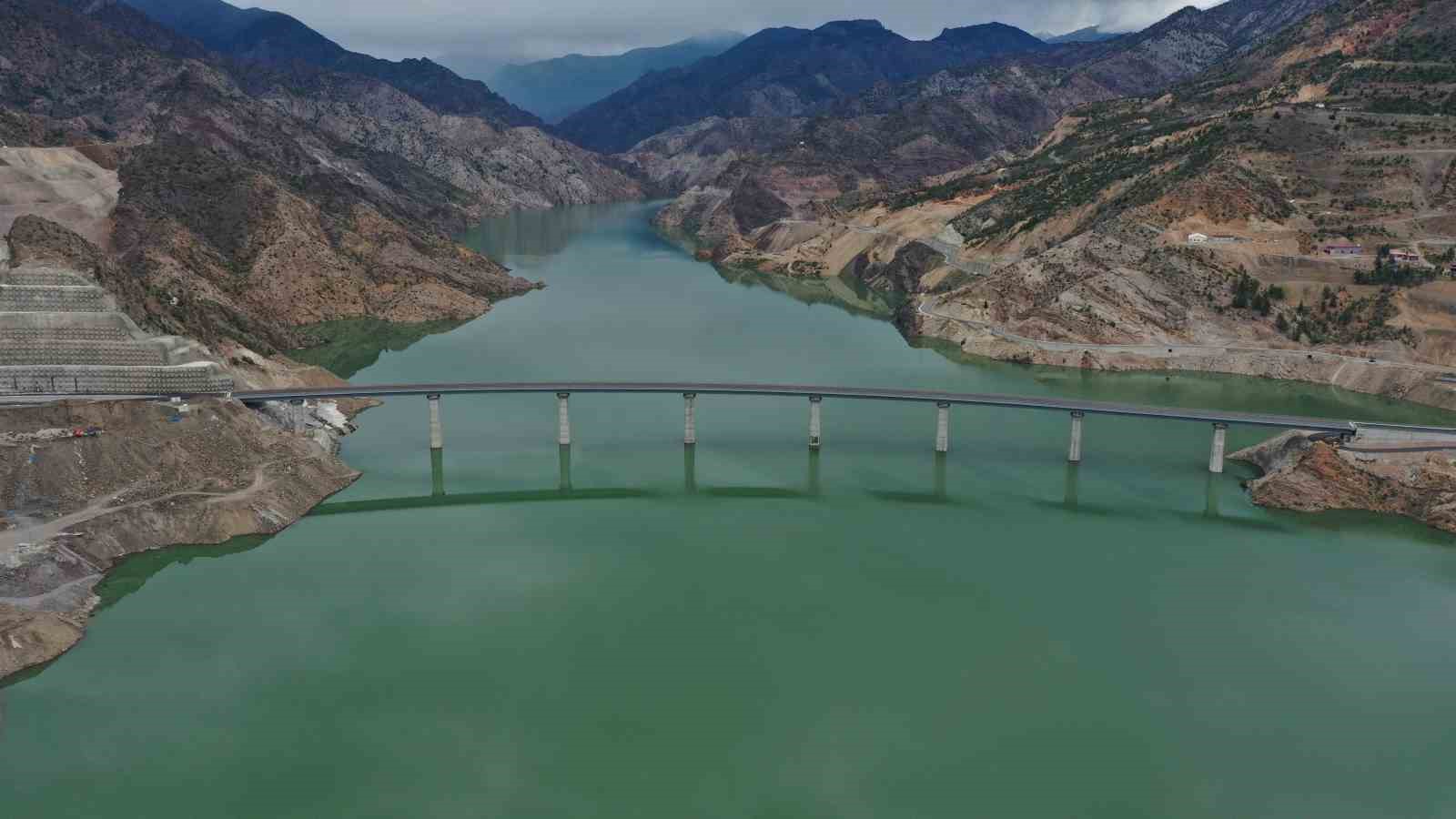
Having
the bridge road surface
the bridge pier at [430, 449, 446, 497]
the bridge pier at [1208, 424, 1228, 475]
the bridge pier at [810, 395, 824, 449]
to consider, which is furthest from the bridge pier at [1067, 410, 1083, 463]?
the bridge pier at [430, 449, 446, 497]

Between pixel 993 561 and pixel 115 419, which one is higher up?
pixel 115 419

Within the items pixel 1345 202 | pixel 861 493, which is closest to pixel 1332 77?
pixel 1345 202

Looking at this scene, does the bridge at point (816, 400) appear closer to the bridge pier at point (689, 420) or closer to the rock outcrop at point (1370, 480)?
the bridge pier at point (689, 420)

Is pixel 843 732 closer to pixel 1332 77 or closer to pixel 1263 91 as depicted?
pixel 1332 77

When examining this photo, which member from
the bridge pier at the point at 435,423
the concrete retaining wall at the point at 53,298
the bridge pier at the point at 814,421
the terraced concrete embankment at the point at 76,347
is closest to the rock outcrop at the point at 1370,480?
the bridge pier at the point at 814,421

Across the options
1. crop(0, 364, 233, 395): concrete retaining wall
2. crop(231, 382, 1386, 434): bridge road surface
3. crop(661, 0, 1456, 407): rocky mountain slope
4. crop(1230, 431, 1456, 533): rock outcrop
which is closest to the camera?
crop(1230, 431, 1456, 533): rock outcrop

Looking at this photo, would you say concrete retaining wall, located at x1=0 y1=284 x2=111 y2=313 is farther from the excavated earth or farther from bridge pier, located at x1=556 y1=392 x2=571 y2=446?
bridge pier, located at x1=556 y1=392 x2=571 y2=446

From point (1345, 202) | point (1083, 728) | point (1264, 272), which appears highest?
point (1345, 202)
